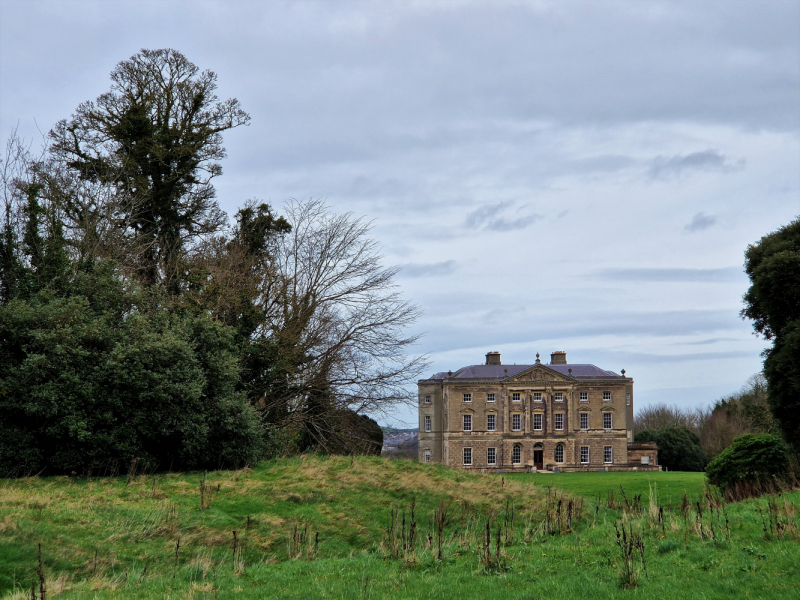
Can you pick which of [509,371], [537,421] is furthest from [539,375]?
[537,421]

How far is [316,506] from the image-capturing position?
55.7 feet

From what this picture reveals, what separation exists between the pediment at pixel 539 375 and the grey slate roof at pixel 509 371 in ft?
1.32

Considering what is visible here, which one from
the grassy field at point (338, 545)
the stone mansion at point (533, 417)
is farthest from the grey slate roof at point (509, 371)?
the grassy field at point (338, 545)

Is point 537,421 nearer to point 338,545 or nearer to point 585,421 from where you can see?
point 585,421

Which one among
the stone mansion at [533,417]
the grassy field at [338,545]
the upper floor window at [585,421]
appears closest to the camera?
the grassy field at [338,545]

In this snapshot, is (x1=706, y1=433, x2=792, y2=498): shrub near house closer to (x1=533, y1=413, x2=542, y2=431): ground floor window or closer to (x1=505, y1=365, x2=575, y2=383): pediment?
(x1=505, y1=365, x2=575, y2=383): pediment

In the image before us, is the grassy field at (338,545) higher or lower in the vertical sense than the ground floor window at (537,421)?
lower

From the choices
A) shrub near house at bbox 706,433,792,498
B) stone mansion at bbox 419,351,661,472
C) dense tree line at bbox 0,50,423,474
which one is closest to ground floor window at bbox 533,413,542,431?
stone mansion at bbox 419,351,661,472

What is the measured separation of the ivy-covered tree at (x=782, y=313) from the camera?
975 inches

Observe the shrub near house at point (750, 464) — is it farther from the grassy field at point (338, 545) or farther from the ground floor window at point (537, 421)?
the ground floor window at point (537, 421)

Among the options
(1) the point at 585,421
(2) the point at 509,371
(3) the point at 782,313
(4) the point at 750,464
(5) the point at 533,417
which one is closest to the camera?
(4) the point at 750,464

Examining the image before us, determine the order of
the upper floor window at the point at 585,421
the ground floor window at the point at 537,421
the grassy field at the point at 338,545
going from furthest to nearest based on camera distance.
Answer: the ground floor window at the point at 537,421, the upper floor window at the point at 585,421, the grassy field at the point at 338,545

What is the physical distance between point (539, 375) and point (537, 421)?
4.36 m

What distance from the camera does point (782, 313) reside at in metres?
26.5
